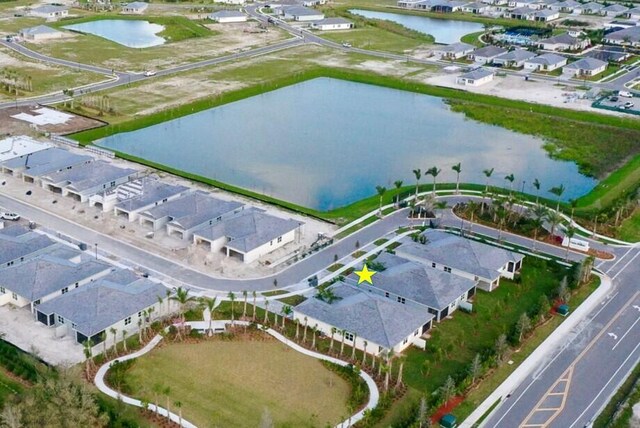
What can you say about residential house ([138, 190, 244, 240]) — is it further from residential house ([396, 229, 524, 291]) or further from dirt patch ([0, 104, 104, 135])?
dirt patch ([0, 104, 104, 135])

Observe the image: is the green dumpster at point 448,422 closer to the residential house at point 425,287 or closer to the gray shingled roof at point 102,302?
the residential house at point 425,287

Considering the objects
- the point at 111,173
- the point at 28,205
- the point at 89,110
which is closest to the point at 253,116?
the point at 89,110

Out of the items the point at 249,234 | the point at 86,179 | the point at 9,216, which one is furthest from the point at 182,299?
the point at 86,179

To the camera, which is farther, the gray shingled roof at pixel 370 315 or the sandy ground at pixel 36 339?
the gray shingled roof at pixel 370 315

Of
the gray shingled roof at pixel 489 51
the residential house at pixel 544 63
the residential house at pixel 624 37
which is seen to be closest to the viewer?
the residential house at pixel 544 63

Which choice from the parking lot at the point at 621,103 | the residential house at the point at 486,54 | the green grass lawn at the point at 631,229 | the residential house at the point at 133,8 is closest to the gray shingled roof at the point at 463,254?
the green grass lawn at the point at 631,229

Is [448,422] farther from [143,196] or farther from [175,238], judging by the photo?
[143,196]

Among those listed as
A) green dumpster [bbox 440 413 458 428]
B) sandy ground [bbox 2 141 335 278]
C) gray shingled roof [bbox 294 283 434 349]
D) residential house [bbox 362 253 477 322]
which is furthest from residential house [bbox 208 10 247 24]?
green dumpster [bbox 440 413 458 428]
